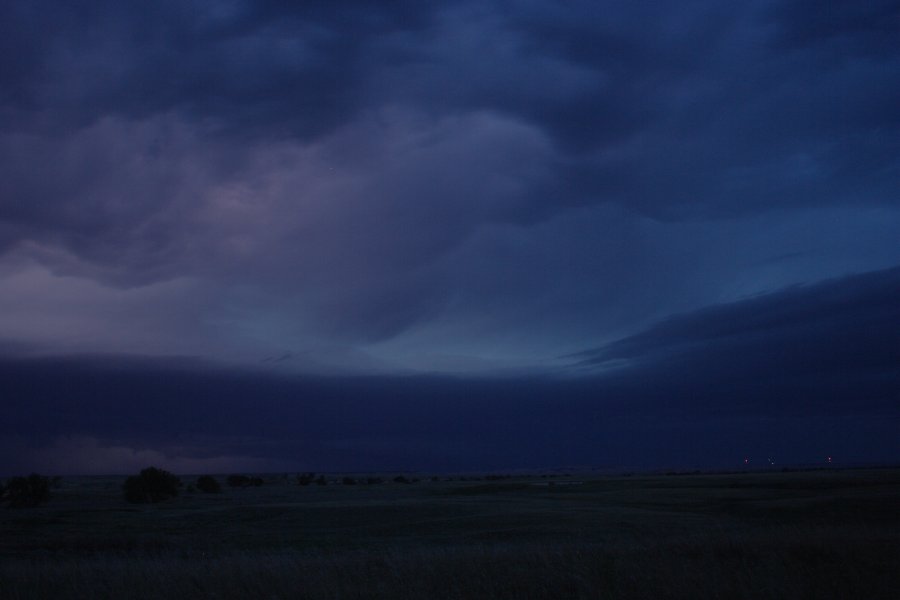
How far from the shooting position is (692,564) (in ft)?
42.3

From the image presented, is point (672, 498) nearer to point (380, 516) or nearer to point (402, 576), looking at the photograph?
point (380, 516)

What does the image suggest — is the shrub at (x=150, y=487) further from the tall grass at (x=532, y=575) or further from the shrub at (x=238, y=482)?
the tall grass at (x=532, y=575)

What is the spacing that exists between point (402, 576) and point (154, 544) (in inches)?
791

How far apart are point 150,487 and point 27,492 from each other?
992 cm

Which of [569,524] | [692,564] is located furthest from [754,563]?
[569,524]

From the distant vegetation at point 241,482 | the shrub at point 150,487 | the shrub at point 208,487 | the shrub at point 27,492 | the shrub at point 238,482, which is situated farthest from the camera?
the distant vegetation at point 241,482

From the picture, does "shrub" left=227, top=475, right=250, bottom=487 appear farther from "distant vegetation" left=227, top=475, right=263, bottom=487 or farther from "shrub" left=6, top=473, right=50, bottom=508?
"shrub" left=6, top=473, right=50, bottom=508

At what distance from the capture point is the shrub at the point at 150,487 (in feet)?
219

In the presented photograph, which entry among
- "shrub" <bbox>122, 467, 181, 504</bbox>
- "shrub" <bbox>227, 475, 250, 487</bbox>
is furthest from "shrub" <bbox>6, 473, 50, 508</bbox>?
"shrub" <bbox>227, 475, 250, 487</bbox>

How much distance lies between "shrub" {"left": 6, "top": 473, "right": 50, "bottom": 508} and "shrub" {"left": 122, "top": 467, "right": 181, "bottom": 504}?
6791 millimetres

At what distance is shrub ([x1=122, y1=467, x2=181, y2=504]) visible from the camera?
219 ft

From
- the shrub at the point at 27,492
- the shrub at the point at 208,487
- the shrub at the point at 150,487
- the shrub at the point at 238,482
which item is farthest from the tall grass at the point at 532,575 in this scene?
the shrub at the point at 238,482

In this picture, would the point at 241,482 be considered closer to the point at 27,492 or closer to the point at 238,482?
the point at 238,482

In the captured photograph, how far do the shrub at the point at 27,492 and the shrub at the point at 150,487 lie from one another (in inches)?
267
